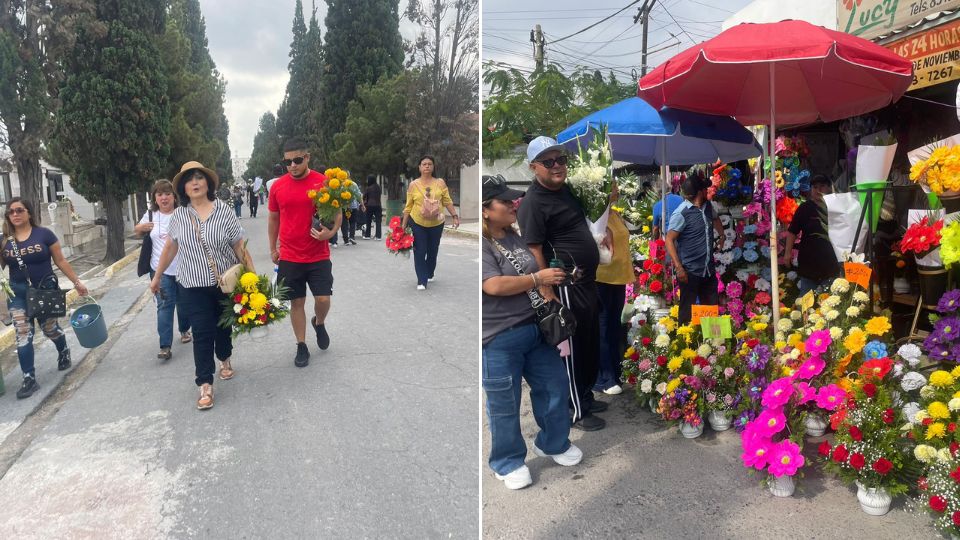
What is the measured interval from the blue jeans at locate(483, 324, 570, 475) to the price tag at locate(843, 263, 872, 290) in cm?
190

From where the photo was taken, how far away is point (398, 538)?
271cm

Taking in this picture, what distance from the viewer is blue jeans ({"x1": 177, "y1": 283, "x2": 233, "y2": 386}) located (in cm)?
430

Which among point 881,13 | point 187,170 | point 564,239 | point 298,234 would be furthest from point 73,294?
point 881,13

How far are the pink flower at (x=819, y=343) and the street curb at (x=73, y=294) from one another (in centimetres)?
540

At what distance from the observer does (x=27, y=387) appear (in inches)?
191

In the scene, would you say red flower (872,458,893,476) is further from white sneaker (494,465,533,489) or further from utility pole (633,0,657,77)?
utility pole (633,0,657,77)

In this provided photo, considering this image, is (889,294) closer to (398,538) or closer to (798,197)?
(798,197)

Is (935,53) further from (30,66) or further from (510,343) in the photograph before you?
(30,66)

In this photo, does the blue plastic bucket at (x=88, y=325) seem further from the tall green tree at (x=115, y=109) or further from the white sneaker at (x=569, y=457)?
the tall green tree at (x=115, y=109)

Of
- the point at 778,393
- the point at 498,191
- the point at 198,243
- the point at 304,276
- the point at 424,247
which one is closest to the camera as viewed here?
the point at 498,191

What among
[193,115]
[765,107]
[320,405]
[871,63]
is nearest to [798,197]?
[765,107]

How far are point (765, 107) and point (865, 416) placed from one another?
2954mm

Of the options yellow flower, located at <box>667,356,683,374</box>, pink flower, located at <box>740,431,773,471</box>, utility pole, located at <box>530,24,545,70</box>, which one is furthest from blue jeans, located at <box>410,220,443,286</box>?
utility pole, located at <box>530,24,545,70</box>

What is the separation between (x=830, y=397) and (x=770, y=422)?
0.35 meters
